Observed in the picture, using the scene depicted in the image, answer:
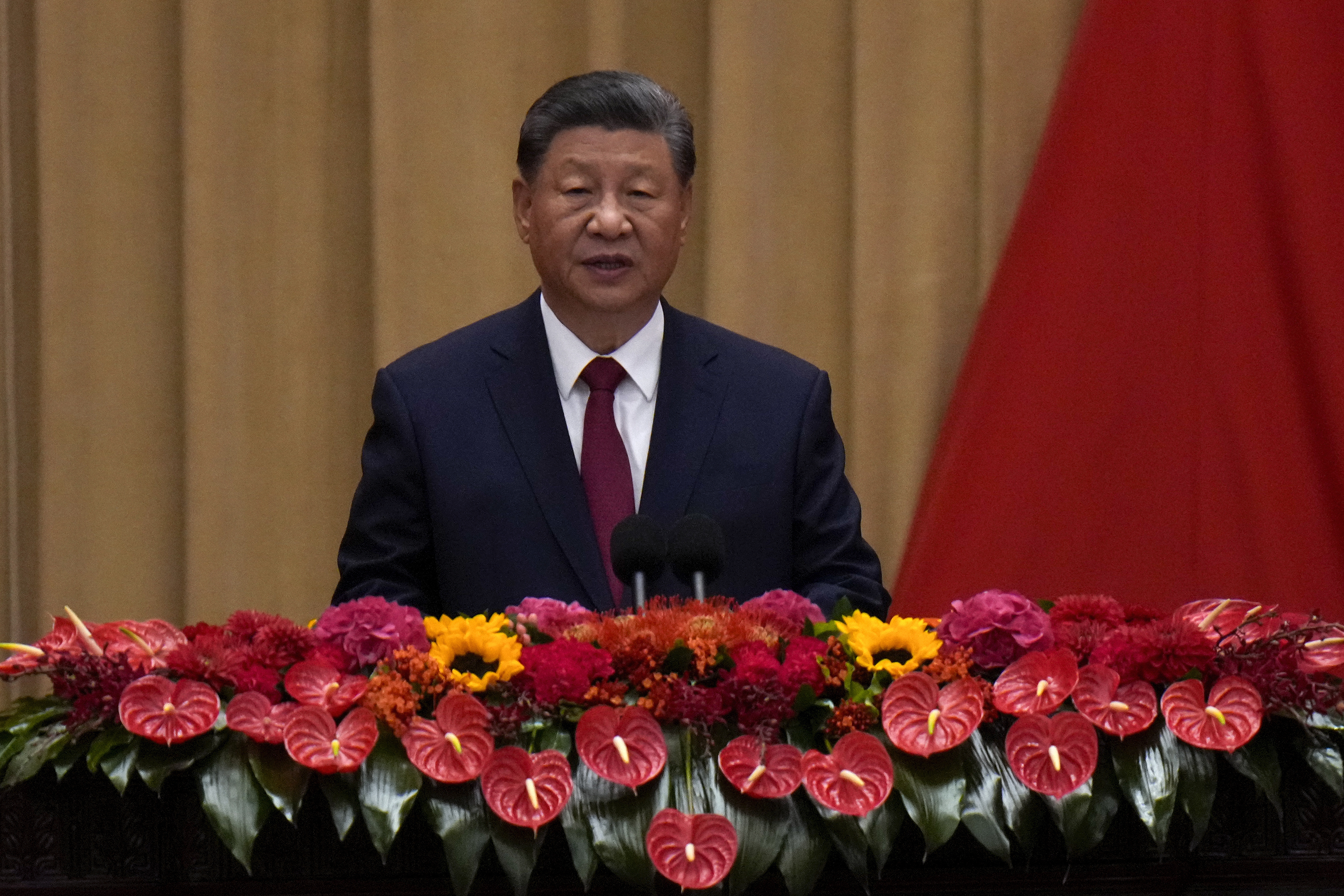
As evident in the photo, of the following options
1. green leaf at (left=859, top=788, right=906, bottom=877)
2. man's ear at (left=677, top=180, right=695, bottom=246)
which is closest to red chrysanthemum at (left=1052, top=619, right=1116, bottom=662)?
green leaf at (left=859, top=788, right=906, bottom=877)

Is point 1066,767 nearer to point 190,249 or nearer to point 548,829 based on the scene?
point 548,829

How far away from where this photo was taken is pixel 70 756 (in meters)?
1.31

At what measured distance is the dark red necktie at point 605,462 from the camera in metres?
2.04

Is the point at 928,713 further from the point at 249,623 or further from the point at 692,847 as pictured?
the point at 249,623

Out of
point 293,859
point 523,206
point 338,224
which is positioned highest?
point 338,224

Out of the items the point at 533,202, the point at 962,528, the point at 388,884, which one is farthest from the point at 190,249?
the point at 388,884

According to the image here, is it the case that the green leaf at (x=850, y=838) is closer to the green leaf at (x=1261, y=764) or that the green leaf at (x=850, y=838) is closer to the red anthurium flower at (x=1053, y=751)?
the red anthurium flower at (x=1053, y=751)

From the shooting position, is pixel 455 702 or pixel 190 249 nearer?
pixel 455 702

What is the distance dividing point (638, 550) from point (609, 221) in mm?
662

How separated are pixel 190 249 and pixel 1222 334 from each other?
1.99 metres

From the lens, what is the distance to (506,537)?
2049 millimetres

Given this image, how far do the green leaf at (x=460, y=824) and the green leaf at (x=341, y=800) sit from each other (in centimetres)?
5

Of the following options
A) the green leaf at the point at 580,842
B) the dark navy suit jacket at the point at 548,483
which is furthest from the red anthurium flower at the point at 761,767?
the dark navy suit jacket at the point at 548,483

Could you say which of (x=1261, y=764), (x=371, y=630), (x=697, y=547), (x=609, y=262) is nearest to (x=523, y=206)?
(x=609, y=262)
